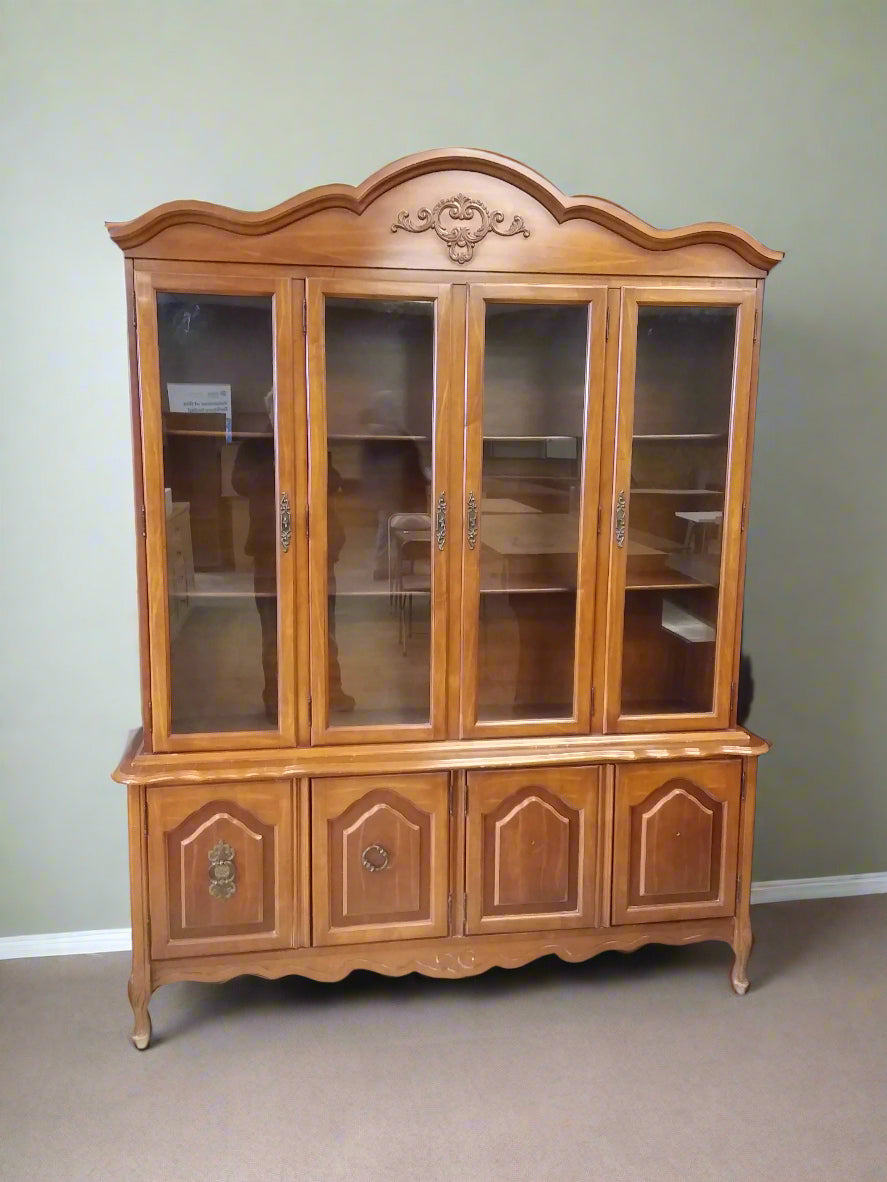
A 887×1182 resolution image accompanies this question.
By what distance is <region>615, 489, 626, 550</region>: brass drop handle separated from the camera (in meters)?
2.38

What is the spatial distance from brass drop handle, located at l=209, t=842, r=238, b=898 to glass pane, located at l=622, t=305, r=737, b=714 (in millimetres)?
1055

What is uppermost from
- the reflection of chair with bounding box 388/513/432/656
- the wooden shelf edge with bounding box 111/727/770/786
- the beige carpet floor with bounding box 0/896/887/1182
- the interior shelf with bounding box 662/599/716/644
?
the reflection of chair with bounding box 388/513/432/656

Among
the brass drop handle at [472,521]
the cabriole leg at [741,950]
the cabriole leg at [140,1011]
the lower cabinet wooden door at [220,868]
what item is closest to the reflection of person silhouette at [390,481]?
the brass drop handle at [472,521]

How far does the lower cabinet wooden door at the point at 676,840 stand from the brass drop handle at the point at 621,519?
58 centimetres

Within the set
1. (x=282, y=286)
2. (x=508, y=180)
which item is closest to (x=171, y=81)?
(x=282, y=286)

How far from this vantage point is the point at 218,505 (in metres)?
2.27

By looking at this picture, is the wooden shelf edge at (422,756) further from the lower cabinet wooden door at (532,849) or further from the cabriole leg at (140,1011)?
the cabriole leg at (140,1011)

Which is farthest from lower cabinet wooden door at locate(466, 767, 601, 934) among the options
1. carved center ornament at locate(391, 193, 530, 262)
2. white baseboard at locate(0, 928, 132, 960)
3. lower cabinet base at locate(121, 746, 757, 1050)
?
carved center ornament at locate(391, 193, 530, 262)

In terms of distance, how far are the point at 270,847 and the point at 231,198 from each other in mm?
1672

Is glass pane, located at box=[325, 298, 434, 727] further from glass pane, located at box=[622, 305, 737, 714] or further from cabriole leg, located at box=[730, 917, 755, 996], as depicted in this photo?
cabriole leg, located at box=[730, 917, 755, 996]

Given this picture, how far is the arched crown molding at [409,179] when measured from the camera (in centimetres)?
209

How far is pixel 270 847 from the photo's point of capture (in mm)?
2350

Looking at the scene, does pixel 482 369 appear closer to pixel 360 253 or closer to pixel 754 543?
pixel 360 253

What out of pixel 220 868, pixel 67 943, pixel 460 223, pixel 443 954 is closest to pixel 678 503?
pixel 460 223
